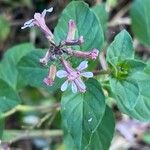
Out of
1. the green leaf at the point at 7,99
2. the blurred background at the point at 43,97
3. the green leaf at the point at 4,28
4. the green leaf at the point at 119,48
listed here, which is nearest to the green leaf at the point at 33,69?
the green leaf at the point at 7,99

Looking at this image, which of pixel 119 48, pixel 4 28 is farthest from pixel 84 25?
pixel 4 28

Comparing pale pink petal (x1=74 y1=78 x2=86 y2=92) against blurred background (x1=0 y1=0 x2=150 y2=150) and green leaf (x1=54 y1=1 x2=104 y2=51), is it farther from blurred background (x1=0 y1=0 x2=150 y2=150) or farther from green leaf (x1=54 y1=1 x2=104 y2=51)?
blurred background (x1=0 y1=0 x2=150 y2=150)

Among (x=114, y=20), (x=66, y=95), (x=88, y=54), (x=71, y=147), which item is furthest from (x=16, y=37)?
(x=88, y=54)

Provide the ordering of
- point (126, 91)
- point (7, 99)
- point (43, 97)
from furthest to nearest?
1. point (43, 97)
2. point (7, 99)
3. point (126, 91)

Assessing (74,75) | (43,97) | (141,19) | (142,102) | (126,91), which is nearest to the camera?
(74,75)

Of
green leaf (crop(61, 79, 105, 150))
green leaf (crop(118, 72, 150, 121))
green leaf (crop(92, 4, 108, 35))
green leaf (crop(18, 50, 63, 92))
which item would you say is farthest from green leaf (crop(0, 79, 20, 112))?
green leaf (crop(92, 4, 108, 35))

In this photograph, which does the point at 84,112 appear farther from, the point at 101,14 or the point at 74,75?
the point at 101,14

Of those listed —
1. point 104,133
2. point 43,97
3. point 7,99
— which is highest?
point 7,99

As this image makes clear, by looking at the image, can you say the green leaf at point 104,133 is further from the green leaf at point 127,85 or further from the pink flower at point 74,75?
the pink flower at point 74,75
